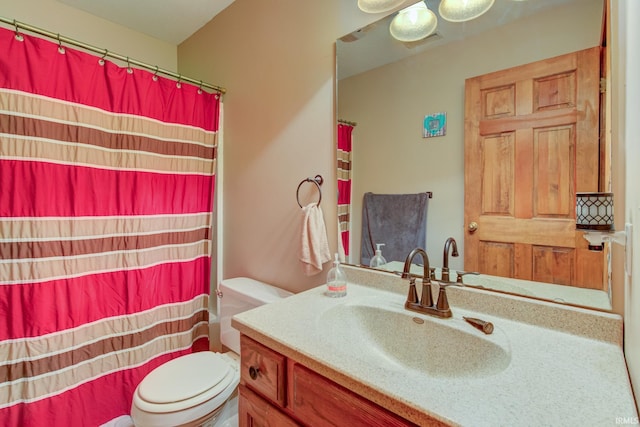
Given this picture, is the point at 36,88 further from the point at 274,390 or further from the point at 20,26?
the point at 274,390

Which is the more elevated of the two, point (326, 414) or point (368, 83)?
point (368, 83)

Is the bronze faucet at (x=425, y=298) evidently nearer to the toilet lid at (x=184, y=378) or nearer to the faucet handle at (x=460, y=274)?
the faucet handle at (x=460, y=274)

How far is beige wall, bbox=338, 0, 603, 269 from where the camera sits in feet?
2.91

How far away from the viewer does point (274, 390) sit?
0.83 m

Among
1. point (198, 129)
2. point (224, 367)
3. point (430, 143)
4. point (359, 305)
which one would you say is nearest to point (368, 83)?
point (430, 143)

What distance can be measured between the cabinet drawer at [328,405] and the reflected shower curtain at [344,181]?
66cm

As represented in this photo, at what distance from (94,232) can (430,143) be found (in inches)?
63.9

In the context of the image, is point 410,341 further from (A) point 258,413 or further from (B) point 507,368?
(A) point 258,413

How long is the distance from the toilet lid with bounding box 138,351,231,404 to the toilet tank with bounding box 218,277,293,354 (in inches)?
5.1

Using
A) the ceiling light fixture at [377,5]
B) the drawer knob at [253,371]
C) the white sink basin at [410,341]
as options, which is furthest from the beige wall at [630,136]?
the drawer knob at [253,371]

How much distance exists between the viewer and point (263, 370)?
0.86 meters

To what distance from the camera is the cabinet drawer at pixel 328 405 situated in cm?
62

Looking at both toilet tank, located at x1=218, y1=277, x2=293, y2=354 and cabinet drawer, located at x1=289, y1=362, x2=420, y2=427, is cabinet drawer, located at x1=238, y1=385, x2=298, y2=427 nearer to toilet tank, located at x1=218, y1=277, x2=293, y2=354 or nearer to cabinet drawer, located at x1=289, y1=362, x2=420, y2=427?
cabinet drawer, located at x1=289, y1=362, x2=420, y2=427

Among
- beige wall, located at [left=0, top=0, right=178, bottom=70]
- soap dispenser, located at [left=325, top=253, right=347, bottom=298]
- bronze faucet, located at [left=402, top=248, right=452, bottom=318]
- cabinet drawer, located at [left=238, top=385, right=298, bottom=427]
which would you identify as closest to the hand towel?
soap dispenser, located at [left=325, top=253, right=347, bottom=298]
